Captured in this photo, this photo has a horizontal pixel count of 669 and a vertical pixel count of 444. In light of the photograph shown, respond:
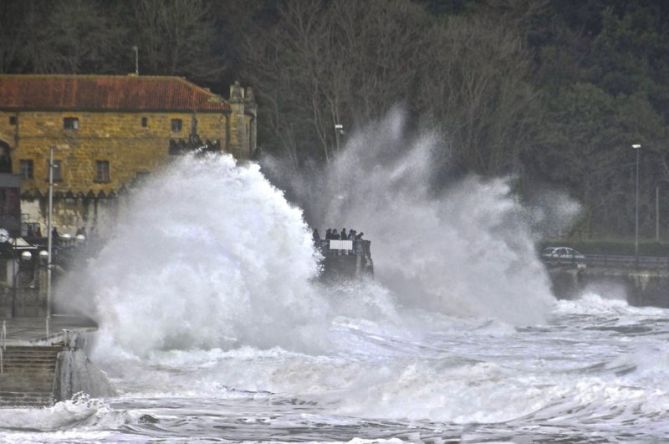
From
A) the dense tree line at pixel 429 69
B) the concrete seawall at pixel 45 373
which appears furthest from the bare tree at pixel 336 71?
the concrete seawall at pixel 45 373

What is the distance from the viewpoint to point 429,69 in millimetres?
85500

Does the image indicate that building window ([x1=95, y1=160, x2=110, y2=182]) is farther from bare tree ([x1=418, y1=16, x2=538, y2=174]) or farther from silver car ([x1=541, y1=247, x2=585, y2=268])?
silver car ([x1=541, y1=247, x2=585, y2=268])

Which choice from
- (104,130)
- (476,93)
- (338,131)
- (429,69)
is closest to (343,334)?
(104,130)

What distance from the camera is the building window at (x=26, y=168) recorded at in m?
76.8

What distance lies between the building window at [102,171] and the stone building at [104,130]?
4 centimetres

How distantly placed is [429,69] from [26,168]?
68.2 ft

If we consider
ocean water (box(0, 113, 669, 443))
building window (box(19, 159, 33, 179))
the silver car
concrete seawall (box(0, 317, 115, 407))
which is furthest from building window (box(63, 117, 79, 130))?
concrete seawall (box(0, 317, 115, 407))

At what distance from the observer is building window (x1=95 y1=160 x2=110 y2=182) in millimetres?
76875

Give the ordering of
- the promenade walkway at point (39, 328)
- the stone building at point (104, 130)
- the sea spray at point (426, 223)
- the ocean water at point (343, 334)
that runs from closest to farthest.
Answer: the ocean water at point (343, 334), the promenade walkway at point (39, 328), the sea spray at point (426, 223), the stone building at point (104, 130)

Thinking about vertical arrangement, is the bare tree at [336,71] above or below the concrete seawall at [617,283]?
above

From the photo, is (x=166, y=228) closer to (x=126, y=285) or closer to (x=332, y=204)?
(x=126, y=285)

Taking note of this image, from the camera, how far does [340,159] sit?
8081cm

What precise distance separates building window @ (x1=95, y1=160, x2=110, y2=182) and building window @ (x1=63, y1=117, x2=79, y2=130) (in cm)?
189

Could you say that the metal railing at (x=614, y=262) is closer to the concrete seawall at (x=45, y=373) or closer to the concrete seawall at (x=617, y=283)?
the concrete seawall at (x=617, y=283)
